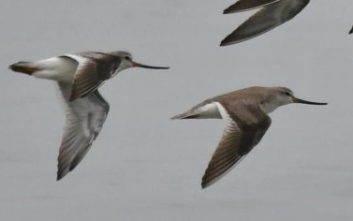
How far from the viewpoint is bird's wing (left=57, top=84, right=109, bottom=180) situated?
17.7 metres

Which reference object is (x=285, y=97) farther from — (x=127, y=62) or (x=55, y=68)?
(x=55, y=68)

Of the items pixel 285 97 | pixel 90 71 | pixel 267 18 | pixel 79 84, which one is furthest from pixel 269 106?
pixel 79 84

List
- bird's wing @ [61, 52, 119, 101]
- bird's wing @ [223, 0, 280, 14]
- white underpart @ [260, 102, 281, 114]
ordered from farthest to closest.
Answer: white underpart @ [260, 102, 281, 114] → bird's wing @ [223, 0, 280, 14] → bird's wing @ [61, 52, 119, 101]

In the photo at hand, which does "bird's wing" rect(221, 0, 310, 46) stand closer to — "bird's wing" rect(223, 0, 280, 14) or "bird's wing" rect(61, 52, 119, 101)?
"bird's wing" rect(223, 0, 280, 14)

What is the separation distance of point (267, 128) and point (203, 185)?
224 cm

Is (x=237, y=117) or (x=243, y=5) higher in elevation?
(x=243, y=5)

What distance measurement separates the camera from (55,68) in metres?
17.8

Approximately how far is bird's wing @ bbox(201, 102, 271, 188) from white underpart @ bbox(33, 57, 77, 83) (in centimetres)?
223

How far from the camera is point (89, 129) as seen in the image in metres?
18.6

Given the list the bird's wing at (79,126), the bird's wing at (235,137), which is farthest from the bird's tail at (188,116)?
the bird's wing at (79,126)

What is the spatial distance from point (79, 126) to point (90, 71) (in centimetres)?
253

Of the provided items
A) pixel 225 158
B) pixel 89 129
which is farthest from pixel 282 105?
pixel 225 158

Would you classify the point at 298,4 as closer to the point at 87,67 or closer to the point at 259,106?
the point at 259,106

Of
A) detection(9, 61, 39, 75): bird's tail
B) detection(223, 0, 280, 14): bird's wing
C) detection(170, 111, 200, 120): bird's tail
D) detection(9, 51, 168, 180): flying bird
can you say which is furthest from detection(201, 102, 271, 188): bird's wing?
detection(9, 61, 39, 75): bird's tail
